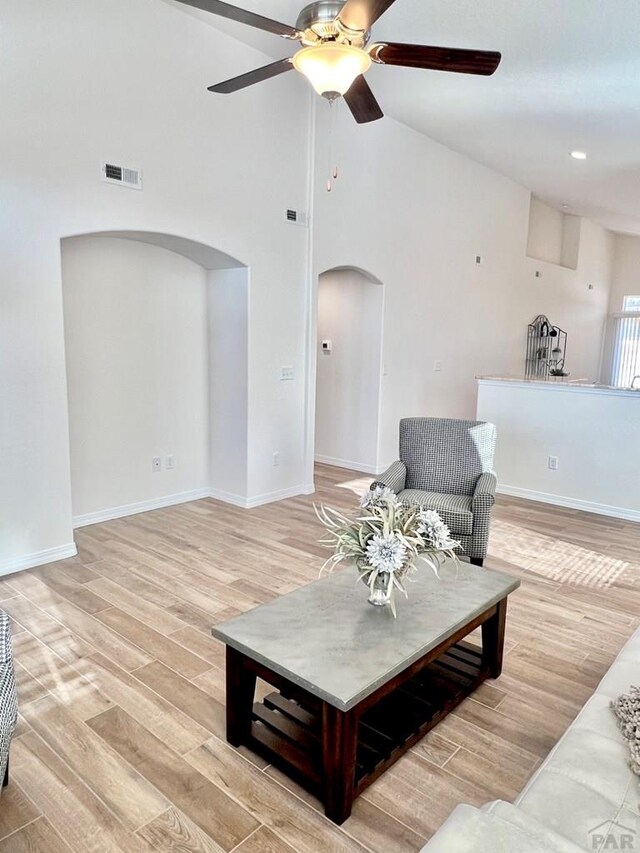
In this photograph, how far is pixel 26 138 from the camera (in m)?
3.32

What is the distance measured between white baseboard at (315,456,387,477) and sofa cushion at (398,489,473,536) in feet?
8.49

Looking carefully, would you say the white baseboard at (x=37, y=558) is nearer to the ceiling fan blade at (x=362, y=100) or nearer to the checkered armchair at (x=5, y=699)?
the checkered armchair at (x=5, y=699)

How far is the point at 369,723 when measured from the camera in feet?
7.05

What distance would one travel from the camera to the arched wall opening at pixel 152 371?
423cm

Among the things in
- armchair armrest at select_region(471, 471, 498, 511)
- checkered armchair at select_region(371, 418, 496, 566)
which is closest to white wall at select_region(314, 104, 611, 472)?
checkered armchair at select_region(371, 418, 496, 566)

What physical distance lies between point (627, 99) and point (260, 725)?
5083mm

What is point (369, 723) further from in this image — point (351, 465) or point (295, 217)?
point (351, 465)

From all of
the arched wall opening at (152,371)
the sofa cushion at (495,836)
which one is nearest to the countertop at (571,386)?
the arched wall opening at (152,371)

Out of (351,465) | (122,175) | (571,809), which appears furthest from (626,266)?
(571,809)

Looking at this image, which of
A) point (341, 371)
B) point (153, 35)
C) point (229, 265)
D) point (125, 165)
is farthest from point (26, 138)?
point (341, 371)

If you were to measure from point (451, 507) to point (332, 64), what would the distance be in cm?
235

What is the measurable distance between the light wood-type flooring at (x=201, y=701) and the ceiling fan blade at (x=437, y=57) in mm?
2649

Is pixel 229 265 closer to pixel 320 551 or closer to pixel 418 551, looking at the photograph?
pixel 320 551

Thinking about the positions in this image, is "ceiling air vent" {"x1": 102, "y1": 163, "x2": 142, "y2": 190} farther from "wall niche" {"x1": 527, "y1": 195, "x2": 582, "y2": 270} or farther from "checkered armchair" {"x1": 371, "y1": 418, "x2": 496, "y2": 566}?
"wall niche" {"x1": 527, "y1": 195, "x2": 582, "y2": 270}
